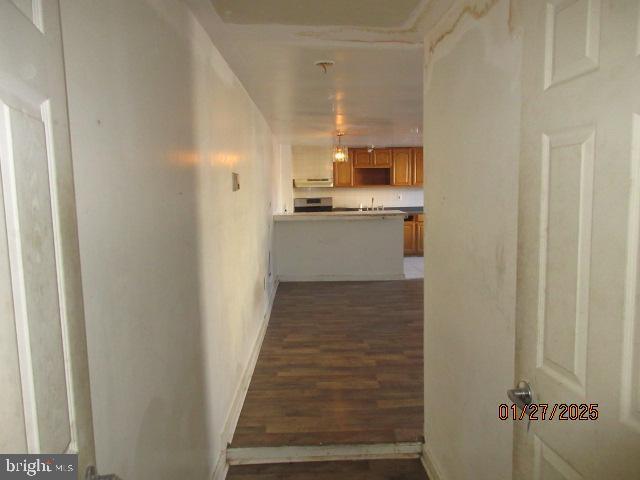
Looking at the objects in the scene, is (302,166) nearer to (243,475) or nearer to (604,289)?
(243,475)

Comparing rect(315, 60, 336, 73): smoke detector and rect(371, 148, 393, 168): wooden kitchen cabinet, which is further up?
rect(315, 60, 336, 73): smoke detector

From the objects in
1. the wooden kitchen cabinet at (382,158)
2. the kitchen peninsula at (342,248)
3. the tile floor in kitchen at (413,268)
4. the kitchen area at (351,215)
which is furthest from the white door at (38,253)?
the wooden kitchen cabinet at (382,158)

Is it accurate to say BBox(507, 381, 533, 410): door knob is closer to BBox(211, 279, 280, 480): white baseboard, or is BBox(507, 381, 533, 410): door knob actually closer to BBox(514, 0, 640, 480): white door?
BBox(514, 0, 640, 480): white door

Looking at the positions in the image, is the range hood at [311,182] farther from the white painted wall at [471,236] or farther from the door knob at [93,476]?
the door knob at [93,476]

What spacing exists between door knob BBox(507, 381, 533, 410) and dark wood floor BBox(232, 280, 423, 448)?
1433 mm

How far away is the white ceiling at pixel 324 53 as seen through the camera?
1800mm

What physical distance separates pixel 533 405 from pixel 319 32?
1798 mm

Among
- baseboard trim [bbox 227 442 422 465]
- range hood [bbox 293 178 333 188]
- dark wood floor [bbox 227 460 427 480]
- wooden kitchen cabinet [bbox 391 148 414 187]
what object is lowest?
dark wood floor [bbox 227 460 427 480]

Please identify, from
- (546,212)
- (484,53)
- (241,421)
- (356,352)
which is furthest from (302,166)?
(546,212)

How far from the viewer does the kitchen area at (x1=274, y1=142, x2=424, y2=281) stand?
250 inches

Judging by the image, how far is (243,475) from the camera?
7.28 feet

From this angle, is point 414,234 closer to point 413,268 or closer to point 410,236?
point 410,236

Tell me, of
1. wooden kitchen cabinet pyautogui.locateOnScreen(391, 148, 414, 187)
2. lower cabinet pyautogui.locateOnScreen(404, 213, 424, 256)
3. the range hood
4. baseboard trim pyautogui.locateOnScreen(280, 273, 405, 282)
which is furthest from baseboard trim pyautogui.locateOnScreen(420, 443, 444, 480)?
wooden kitchen cabinet pyautogui.locateOnScreen(391, 148, 414, 187)

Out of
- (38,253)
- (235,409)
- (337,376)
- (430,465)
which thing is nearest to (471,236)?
(430,465)
